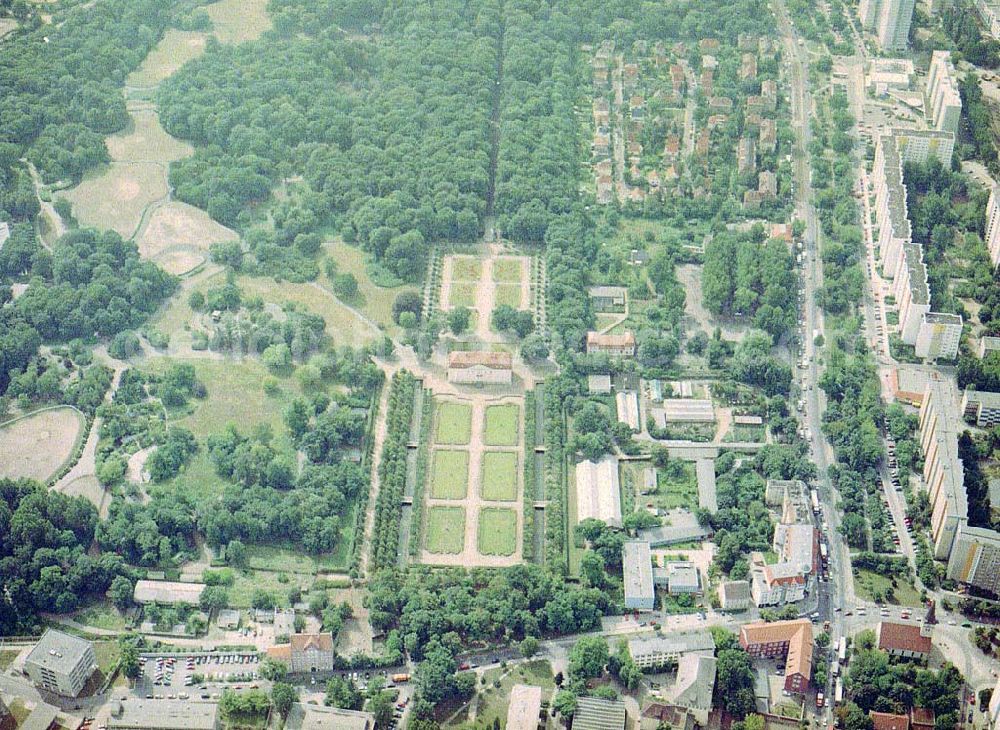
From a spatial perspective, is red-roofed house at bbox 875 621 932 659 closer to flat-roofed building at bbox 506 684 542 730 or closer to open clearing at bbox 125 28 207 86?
flat-roofed building at bbox 506 684 542 730

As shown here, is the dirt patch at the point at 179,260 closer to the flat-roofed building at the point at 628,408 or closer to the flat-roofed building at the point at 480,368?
the flat-roofed building at the point at 480,368

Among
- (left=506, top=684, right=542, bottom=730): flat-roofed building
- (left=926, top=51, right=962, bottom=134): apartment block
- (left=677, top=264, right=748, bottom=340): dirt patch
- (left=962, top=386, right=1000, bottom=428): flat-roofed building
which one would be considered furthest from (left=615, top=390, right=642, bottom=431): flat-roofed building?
(left=926, top=51, right=962, bottom=134): apartment block

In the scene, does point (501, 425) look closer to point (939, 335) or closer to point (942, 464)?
point (942, 464)

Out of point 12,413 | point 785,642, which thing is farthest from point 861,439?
point 12,413

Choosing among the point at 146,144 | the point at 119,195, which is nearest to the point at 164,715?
the point at 119,195

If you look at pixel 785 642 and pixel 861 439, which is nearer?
pixel 785 642

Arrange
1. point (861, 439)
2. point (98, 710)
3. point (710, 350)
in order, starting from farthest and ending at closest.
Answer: point (710, 350) < point (861, 439) < point (98, 710)

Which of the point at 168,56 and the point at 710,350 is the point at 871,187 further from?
the point at 168,56
